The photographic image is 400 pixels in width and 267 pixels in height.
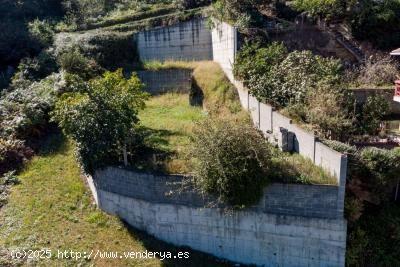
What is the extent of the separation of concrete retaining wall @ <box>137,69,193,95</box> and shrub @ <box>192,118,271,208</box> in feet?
31.8

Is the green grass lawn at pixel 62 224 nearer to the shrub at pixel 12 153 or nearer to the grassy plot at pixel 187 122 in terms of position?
the shrub at pixel 12 153

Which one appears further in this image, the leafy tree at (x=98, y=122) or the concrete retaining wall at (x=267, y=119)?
the leafy tree at (x=98, y=122)

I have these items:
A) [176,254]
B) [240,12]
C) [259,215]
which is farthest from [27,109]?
[259,215]

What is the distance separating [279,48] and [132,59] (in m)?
10.6

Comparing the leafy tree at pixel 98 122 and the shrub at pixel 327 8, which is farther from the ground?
the shrub at pixel 327 8

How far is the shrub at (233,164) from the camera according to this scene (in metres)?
10.1

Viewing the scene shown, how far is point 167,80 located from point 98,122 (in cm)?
870

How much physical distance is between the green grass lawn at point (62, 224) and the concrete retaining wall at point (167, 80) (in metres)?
6.79

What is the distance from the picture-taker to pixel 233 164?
1016cm

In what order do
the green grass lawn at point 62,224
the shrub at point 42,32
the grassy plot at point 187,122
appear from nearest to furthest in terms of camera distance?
the grassy plot at point 187,122
the green grass lawn at point 62,224
the shrub at point 42,32

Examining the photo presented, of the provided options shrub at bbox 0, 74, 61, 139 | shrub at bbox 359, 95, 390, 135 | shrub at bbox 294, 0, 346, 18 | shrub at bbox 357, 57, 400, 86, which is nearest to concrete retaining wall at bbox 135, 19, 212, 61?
shrub at bbox 294, 0, 346, 18

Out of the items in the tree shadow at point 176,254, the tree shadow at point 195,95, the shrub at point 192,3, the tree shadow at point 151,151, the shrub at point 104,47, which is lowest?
the tree shadow at point 176,254

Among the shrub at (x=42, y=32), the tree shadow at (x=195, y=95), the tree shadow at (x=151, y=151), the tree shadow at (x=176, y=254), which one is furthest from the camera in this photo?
the shrub at (x=42, y=32)

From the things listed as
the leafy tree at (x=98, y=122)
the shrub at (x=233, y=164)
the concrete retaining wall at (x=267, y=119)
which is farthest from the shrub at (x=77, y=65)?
the shrub at (x=233, y=164)
